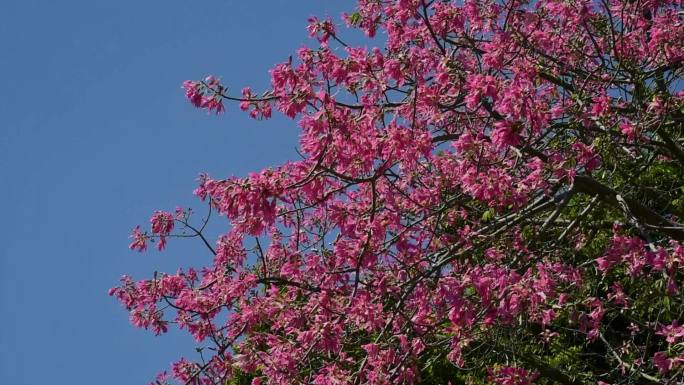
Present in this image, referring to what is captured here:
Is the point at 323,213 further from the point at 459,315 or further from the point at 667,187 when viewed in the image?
the point at 667,187

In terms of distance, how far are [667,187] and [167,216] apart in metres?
6.17

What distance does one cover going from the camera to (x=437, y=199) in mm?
7871

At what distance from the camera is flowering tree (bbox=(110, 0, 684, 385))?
20.9 ft

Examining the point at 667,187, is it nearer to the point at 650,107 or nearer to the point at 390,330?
the point at 650,107

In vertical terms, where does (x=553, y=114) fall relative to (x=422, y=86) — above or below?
below

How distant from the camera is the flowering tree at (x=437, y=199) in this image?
6367 millimetres

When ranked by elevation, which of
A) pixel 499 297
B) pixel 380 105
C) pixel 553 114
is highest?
pixel 380 105

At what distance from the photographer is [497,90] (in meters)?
6.36

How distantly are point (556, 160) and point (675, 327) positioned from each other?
181 centimetres

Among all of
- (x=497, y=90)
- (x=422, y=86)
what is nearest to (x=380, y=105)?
(x=422, y=86)

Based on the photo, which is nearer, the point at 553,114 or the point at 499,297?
the point at 499,297

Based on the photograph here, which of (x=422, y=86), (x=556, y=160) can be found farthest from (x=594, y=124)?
(x=422, y=86)

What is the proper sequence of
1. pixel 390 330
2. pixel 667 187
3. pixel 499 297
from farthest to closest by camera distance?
pixel 667 187 < pixel 390 330 < pixel 499 297

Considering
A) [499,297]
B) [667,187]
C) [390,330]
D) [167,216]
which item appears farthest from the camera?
[667,187]
